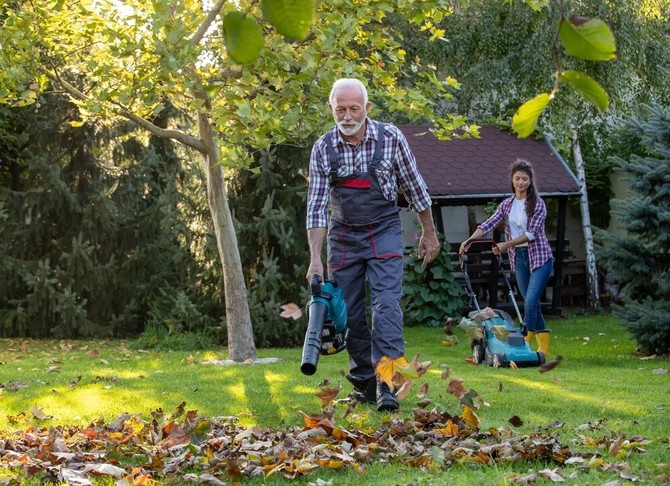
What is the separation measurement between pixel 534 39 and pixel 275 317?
7.56 m

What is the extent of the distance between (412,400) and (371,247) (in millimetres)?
1126

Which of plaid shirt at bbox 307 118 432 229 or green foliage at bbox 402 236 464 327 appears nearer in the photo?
plaid shirt at bbox 307 118 432 229

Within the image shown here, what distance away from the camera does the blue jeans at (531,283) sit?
951 cm

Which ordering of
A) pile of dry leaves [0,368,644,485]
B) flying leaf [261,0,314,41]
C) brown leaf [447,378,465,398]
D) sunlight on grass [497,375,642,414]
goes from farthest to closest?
sunlight on grass [497,375,642,414] < brown leaf [447,378,465,398] < pile of dry leaves [0,368,644,485] < flying leaf [261,0,314,41]

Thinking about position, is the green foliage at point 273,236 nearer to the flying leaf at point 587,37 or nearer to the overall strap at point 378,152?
the overall strap at point 378,152

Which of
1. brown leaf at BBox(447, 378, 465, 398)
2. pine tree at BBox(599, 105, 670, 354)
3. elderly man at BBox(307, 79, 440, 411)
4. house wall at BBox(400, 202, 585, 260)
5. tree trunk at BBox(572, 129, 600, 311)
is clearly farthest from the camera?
house wall at BBox(400, 202, 585, 260)

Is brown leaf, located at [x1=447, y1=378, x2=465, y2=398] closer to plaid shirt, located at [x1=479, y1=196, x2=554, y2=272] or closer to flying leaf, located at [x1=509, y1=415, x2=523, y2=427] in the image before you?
flying leaf, located at [x1=509, y1=415, x2=523, y2=427]

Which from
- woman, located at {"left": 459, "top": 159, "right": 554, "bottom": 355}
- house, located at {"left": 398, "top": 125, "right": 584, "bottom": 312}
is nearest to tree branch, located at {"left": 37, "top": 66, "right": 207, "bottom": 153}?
woman, located at {"left": 459, "top": 159, "right": 554, "bottom": 355}

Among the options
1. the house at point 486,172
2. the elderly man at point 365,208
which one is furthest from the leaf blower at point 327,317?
the house at point 486,172

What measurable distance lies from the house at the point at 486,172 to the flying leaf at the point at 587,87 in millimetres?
14952

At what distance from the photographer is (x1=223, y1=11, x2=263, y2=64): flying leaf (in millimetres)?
1356

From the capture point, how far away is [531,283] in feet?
31.3

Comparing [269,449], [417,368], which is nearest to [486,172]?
[417,368]

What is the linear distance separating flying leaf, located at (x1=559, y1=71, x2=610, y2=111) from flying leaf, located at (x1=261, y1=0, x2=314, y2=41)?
33 centimetres
